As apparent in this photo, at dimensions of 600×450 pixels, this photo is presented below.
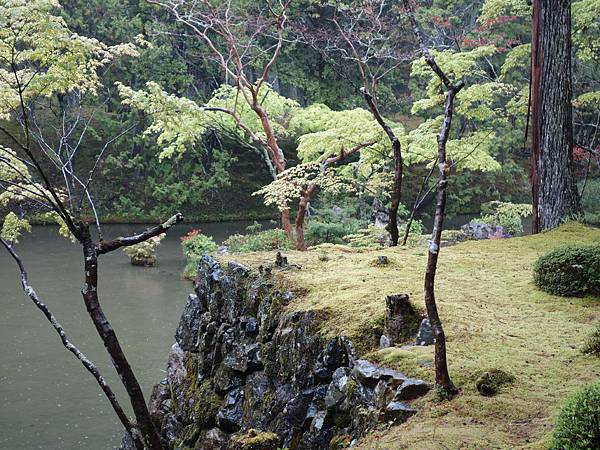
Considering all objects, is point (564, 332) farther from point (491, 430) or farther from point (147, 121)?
point (147, 121)

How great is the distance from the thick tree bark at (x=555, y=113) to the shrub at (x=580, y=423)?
20.8 feet

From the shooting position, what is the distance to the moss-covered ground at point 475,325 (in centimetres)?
336

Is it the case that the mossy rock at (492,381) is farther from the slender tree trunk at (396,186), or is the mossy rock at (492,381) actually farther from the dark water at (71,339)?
the dark water at (71,339)

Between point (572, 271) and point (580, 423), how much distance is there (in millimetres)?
3180

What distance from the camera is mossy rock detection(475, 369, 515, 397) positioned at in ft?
11.9

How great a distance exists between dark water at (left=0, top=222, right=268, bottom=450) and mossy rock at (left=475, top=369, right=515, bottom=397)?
552 cm

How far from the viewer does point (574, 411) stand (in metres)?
2.56

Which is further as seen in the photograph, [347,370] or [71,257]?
[71,257]

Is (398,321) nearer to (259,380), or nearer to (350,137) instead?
(259,380)

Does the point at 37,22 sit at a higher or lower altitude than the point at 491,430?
higher

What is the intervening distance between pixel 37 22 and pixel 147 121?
63.9ft

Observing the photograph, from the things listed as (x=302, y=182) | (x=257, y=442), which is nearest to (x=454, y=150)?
(x=302, y=182)

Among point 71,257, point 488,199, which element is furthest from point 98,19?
point 488,199

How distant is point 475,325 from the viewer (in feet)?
15.5
